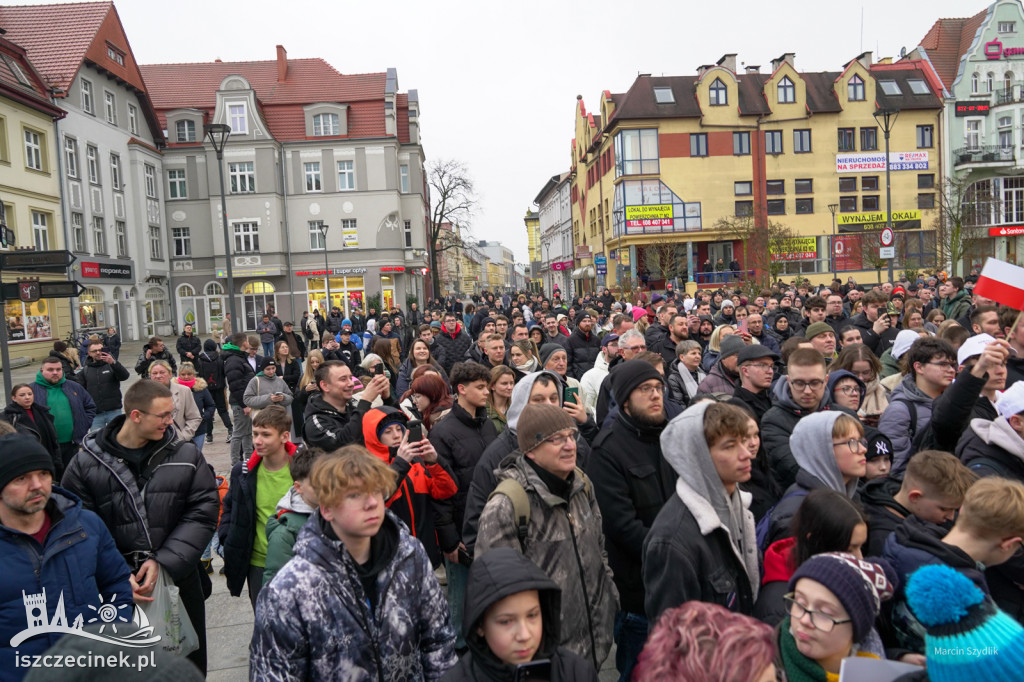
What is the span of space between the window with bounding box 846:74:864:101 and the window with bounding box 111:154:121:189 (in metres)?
46.8

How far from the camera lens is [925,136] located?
4756cm

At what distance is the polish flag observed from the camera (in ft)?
16.4

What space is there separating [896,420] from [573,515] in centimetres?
251

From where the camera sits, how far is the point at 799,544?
2648mm

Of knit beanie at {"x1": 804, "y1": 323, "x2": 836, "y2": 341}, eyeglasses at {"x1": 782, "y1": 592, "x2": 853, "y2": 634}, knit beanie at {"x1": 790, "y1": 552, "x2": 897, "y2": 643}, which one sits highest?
knit beanie at {"x1": 804, "y1": 323, "x2": 836, "y2": 341}

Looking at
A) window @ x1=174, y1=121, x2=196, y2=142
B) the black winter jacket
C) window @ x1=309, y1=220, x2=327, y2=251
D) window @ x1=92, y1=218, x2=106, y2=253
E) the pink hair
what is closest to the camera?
the pink hair

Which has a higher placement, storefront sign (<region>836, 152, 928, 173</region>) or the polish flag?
storefront sign (<region>836, 152, 928, 173</region>)

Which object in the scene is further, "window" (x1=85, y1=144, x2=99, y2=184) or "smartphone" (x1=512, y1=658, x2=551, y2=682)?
"window" (x1=85, y1=144, x2=99, y2=184)

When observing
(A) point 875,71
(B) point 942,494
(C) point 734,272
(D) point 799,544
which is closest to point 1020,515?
(B) point 942,494

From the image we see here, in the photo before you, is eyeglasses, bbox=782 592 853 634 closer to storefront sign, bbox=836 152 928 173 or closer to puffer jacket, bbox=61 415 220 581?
puffer jacket, bbox=61 415 220 581

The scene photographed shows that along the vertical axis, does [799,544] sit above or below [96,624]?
above

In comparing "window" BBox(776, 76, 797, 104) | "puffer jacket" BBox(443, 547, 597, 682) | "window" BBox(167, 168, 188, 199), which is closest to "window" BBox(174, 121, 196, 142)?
"window" BBox(167, 168, 188, 199)

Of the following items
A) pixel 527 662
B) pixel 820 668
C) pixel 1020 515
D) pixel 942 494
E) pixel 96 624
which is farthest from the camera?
pixel 96 624

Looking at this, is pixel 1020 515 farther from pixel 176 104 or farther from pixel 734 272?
pixel 176 104
